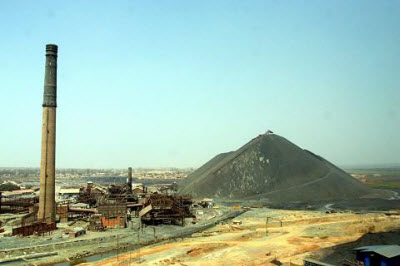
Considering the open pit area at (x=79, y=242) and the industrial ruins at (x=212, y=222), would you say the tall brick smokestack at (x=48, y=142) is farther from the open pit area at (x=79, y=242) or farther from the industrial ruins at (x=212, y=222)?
the open pit area at (x=79, y=242)

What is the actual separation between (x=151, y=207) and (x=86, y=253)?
15.5 metres

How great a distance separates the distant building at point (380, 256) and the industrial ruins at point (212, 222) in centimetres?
5

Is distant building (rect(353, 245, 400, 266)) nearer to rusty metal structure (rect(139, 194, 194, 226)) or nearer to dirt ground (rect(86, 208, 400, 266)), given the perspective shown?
dirt ground (rect(86, 208, 400, 266))

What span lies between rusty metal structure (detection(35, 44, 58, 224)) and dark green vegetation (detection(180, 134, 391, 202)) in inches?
1555

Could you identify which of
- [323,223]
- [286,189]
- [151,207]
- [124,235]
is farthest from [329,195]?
[124,235]

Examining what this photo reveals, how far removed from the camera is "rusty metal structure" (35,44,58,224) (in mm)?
47250

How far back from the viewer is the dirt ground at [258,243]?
29953 millimetres

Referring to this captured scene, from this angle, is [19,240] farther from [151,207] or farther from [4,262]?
[151,207]

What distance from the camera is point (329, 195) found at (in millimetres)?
80500

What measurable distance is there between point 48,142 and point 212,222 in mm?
22661

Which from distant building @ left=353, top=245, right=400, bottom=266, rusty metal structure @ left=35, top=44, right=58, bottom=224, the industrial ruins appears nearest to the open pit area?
the industrial ruins

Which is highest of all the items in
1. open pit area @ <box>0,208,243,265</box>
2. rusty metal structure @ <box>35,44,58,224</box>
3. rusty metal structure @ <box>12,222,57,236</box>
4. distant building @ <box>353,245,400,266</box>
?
rusty metal structure @ <box>35,44,58,224</box>

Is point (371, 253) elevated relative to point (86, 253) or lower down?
elevated

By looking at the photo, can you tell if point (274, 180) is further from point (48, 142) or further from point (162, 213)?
point (48, 142)
